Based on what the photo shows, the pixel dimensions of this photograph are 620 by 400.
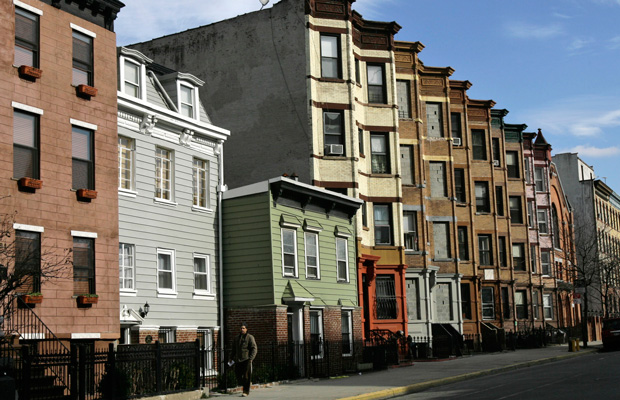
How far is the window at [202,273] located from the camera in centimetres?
2839

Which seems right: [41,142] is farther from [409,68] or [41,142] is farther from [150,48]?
[409,68]

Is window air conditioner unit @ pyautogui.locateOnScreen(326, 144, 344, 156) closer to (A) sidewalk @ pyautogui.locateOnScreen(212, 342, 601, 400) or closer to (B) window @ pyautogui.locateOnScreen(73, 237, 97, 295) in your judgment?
(A) sidewalk @ pyautogui.locateOnScreen(212, 342, 601, 400)

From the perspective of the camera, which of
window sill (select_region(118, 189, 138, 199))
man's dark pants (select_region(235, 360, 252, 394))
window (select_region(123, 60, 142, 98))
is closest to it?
man's dark pants (select_region(235, 360, 252, 394))

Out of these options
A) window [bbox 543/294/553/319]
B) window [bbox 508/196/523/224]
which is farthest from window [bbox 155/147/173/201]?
window [bbox 543/294/553/319]

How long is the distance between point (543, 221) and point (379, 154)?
26863 mm

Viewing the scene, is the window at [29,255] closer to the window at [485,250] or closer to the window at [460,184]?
the window at [460,184]

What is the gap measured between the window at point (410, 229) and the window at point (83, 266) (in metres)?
21.7

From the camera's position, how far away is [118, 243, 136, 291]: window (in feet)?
81.2

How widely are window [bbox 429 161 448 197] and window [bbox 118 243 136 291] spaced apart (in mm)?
23215

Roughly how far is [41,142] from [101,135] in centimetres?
225

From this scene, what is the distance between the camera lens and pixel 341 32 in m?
36.6

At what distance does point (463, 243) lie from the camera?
47.7 meters

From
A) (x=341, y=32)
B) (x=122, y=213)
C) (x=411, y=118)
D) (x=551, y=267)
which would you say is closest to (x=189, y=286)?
(x=122, y=213)

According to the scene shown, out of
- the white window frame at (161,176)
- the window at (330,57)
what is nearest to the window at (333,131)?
the window at (330,57)
